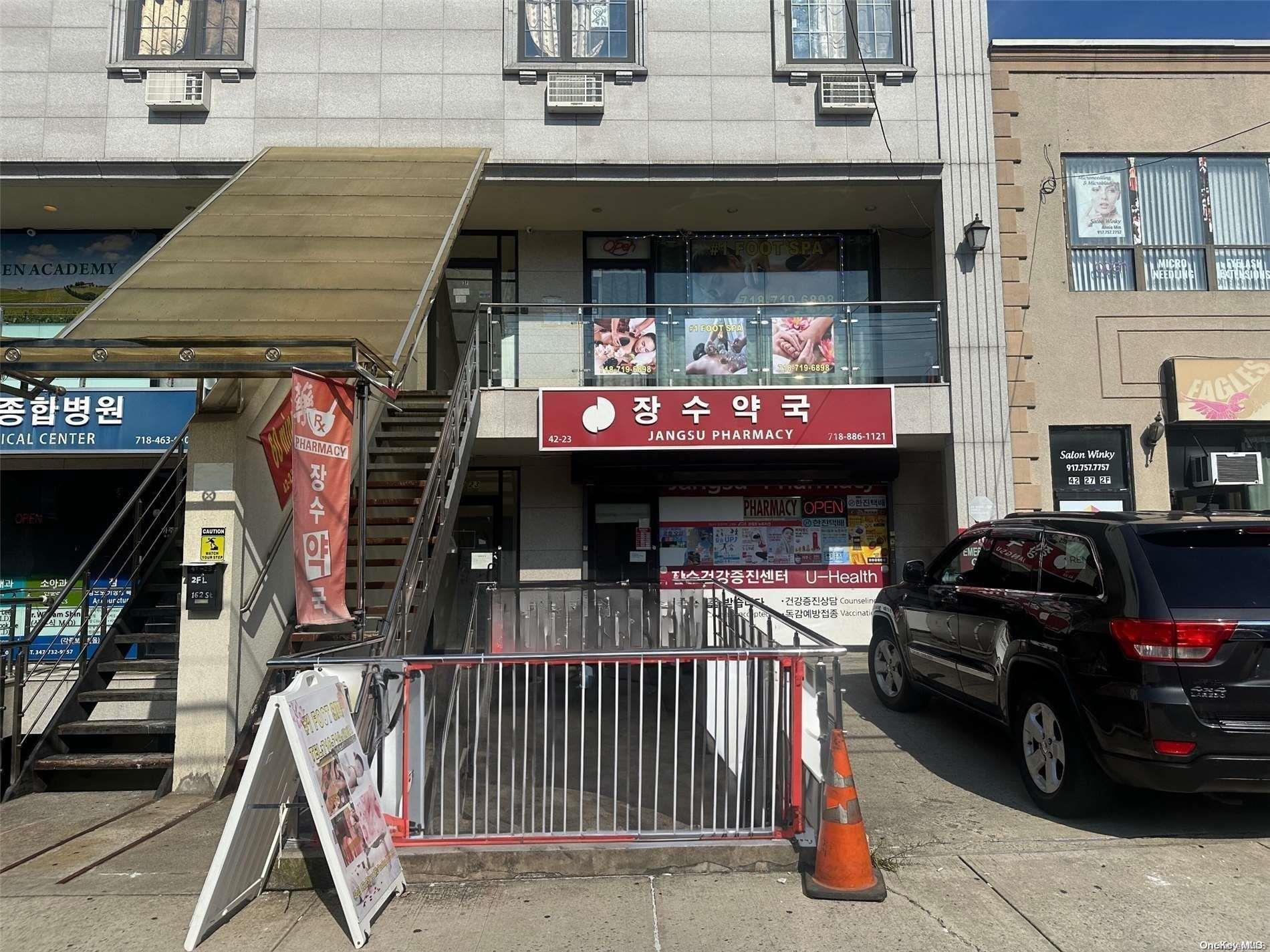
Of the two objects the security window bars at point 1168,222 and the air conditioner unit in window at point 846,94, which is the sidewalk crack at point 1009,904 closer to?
the security window bars at point 1168,222

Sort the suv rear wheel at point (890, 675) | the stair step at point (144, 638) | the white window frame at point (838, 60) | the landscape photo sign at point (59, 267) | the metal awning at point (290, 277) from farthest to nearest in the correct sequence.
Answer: the landscape photo sign at point (59, 267), the white window frame at point (838, 60), the suv rear wheel at point (890, 675), the stair step at point (144, 638), the metal awning at point (290, 277)

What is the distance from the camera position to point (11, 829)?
215 inches

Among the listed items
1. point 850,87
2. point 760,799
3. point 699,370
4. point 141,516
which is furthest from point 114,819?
point 850,87

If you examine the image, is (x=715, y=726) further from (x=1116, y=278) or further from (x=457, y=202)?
(x=1116, y=278)

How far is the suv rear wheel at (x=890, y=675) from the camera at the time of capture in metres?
7.67

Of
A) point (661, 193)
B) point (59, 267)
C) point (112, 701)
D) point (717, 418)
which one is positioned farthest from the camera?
point (59, 267)

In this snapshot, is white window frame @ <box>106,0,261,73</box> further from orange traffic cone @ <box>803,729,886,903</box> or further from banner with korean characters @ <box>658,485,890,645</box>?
orange traffic cone @ <box>803,729,886,903</box>

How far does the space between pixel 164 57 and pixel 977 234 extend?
1171 cm

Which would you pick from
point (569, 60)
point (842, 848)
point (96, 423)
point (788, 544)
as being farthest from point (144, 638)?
point (569, 60)

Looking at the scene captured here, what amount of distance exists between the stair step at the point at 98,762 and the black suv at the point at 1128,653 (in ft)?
21.2

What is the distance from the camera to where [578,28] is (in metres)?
11.8

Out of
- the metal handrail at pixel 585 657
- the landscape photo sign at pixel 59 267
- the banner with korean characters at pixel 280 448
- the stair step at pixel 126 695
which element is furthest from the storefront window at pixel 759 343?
the landscape photo sign at pixel 59 267

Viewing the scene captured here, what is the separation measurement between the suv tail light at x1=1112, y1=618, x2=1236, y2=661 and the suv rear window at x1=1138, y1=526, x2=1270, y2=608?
118 millimetres

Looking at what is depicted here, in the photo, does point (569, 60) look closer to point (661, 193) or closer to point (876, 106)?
point (661, 193)
